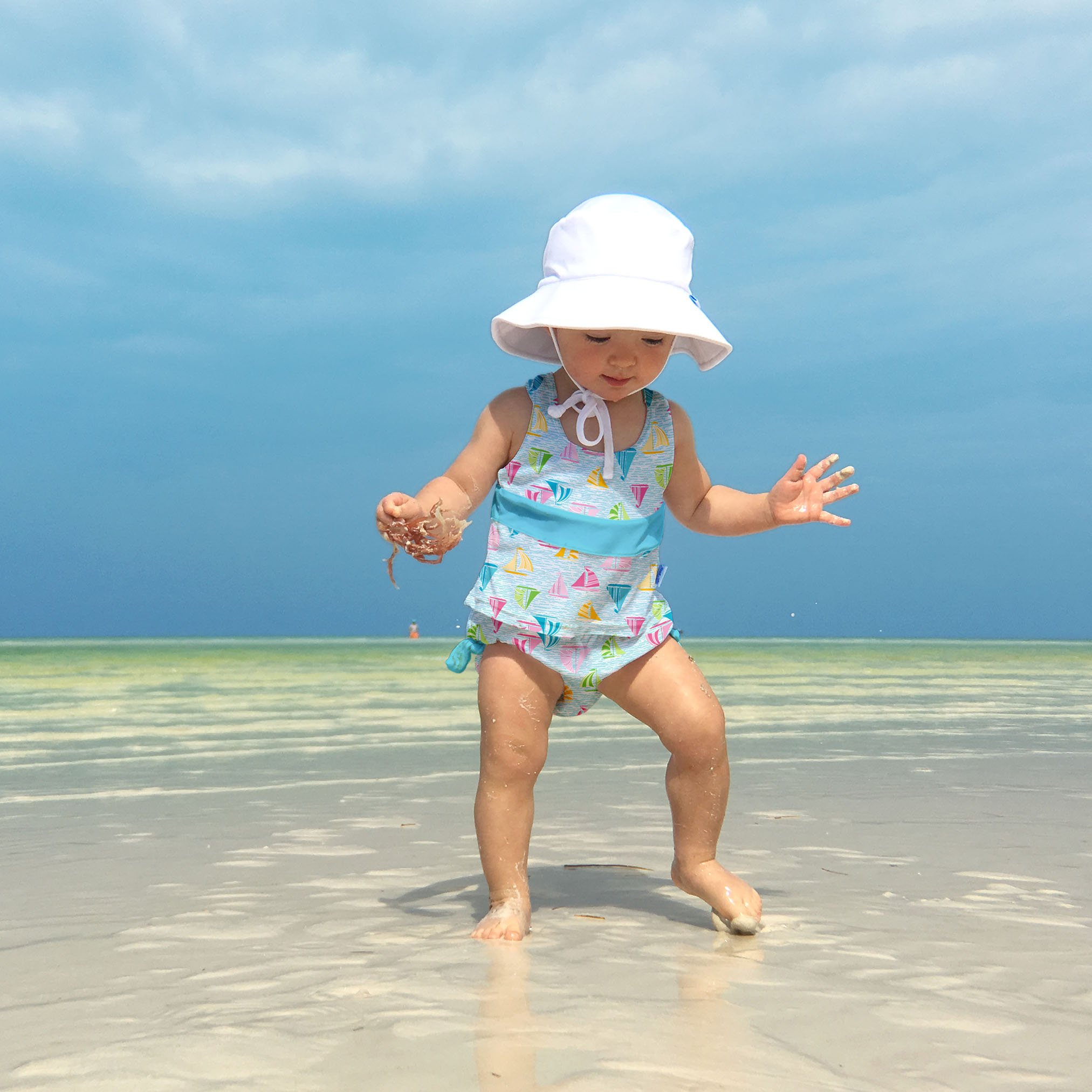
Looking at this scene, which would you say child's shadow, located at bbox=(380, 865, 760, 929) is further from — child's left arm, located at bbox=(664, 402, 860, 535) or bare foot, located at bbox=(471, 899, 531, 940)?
child's left arm, located at bbox=(664, 402, 860, 535)

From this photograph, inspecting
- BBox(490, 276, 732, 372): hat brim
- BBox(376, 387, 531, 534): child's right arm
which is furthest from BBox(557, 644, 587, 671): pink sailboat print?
BBox(490, 276, 732, 372): hat brim

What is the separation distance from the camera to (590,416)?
3012 mm

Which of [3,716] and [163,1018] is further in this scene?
[3,716]

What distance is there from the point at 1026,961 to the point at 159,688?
12.3 meters

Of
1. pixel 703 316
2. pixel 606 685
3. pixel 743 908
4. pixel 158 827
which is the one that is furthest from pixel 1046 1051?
pixel 158 827

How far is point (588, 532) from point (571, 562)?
0.30ft

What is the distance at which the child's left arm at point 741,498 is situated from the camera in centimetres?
309

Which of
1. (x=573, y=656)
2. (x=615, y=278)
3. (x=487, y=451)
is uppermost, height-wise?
(x=615, y=278)

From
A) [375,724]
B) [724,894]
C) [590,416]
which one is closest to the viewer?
[724,894]

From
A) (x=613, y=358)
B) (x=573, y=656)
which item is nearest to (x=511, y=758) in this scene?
(x=573, y=656)

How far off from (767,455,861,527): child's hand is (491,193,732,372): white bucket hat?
1.28 ft

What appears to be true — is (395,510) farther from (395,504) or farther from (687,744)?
(687,744)

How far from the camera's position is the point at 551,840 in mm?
3906

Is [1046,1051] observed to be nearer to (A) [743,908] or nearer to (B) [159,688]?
(A) [743,908]
